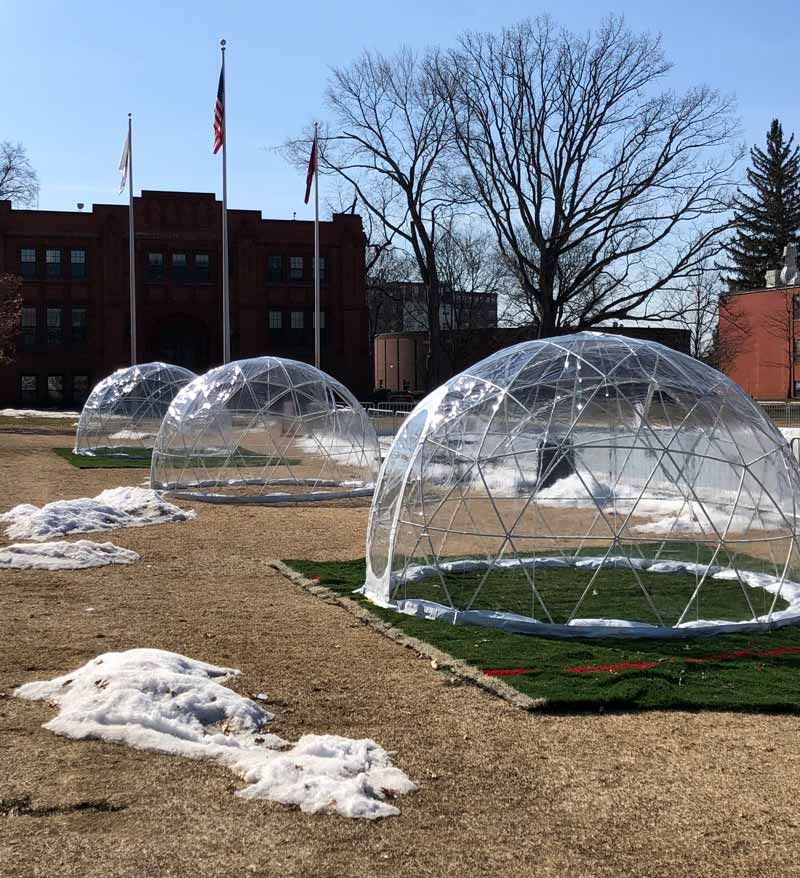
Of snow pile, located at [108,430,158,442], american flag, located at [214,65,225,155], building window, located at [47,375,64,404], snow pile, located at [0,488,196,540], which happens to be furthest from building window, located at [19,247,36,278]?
snow pile, located at [0,488,196,540]

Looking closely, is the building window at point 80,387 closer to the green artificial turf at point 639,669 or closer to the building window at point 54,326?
the building window at point 54,326

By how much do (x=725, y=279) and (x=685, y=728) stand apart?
57.5 metres

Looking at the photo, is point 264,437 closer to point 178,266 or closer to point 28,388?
point 178,266

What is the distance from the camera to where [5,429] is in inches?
1537

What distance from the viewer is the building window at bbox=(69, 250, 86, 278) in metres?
52.6

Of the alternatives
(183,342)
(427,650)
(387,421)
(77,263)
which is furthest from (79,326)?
(427,650)

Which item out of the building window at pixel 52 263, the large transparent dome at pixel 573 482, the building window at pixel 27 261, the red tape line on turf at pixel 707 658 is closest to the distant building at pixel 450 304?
the building window at pixel 52 263

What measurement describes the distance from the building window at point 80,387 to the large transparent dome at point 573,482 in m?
43.4

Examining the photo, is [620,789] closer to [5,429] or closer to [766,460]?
[766,460]

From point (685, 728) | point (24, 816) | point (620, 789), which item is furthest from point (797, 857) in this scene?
point (24, 816)

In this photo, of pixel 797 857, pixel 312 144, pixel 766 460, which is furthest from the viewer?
pixel 312 144

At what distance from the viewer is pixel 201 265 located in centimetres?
5272

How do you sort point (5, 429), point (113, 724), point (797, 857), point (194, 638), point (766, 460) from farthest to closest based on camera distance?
point (5, 429) < point (766, 460) < point (194, 638) < point (113, 724) < point (797, 857)

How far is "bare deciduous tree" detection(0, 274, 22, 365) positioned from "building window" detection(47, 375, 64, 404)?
2.60 metres
